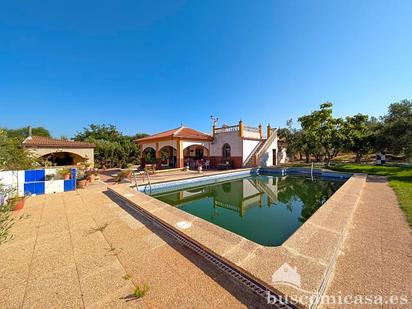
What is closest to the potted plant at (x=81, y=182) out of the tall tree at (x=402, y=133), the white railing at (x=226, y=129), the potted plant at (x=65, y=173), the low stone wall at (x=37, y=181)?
the low stone wall at (x=37, y=181)

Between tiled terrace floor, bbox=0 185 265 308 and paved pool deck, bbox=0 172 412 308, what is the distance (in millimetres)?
14

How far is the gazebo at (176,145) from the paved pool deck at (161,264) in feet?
38.6

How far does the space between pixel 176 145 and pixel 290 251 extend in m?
14.3

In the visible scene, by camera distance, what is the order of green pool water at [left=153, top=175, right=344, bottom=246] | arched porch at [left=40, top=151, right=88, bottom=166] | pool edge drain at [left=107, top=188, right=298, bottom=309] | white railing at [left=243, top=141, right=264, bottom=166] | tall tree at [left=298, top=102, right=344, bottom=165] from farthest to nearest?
arched porch at [left=40, top=151, right=88, bottom=166]
white railing at [left=243, top=141, right=264, bottom=166]
tall tree at [left=298, top=102, right=344, bottom=165]
green pool water at [left=153, top=175, right=344, bottom=246]
pool edge drain at [left=107, top=188, right=298, bottom=309]

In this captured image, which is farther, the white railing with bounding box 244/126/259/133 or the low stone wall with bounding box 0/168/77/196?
the white railing with bounding box 244/126/259/133

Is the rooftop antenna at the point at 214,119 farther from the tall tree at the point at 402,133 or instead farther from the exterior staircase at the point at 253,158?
the tall tree at the point at 402,133

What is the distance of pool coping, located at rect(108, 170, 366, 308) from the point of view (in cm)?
221

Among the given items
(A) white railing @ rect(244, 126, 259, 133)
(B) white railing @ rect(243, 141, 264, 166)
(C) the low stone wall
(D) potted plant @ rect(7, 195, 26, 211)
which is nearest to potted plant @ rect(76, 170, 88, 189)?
(C) the low stone wall

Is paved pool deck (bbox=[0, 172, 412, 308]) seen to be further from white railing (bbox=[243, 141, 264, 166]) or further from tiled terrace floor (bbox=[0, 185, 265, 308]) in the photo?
white railing (bbox=[243, 141, 264, 166])

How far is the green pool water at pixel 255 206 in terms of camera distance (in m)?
5.33

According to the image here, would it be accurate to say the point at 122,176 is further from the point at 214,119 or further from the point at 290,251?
the point at 214,119

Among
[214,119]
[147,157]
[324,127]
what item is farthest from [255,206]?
[147,157]

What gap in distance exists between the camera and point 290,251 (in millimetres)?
3023

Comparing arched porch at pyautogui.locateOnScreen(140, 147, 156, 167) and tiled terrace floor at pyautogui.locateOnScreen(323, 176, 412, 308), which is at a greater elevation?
arched porch at pyautogui.locateOnScreen(140, 147, 156, 167)
